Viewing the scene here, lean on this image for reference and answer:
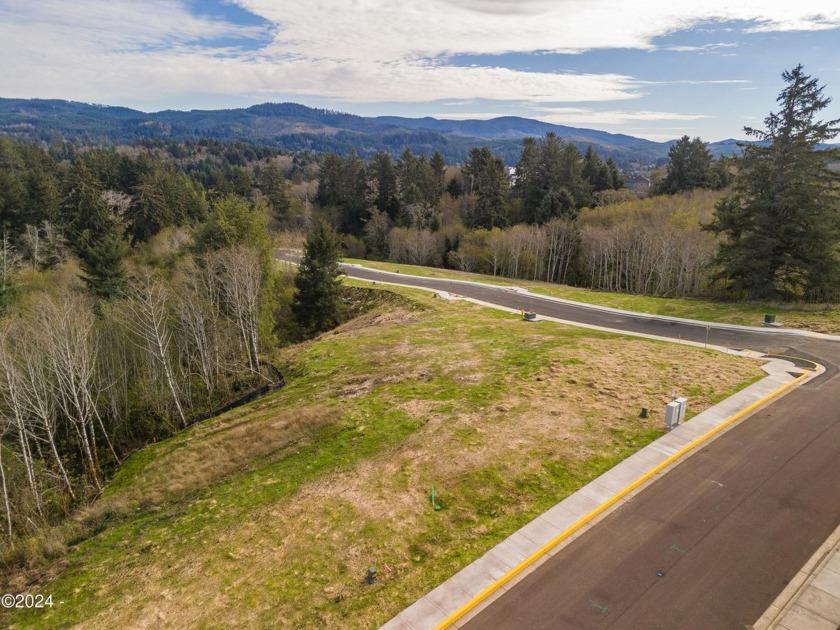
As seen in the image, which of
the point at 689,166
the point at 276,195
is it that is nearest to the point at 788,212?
the point at 689,166

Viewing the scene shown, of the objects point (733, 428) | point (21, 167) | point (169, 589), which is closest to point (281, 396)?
point (169, 589)

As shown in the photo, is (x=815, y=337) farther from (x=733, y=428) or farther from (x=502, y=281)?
(x=502, y=281)

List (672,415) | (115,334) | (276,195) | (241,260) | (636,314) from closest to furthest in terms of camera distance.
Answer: (672,415) < (115,334) < (241,260) < (636,314) < (276,195)

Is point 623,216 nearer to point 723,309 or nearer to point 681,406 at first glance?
point 723,309

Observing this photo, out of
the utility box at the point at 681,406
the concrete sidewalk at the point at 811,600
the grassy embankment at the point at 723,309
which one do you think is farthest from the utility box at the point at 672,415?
the grassy embankment at the point at 723,309

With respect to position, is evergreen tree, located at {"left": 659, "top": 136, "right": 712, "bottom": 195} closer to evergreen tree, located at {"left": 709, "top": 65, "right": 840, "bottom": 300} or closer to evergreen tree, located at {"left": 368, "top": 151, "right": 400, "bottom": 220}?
evergreen tree, located at {"left": 709, "top": 65, "right": 840, "bottom": 300}

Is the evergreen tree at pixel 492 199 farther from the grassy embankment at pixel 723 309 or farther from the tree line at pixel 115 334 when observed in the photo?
the tree line at pixel 115 334
